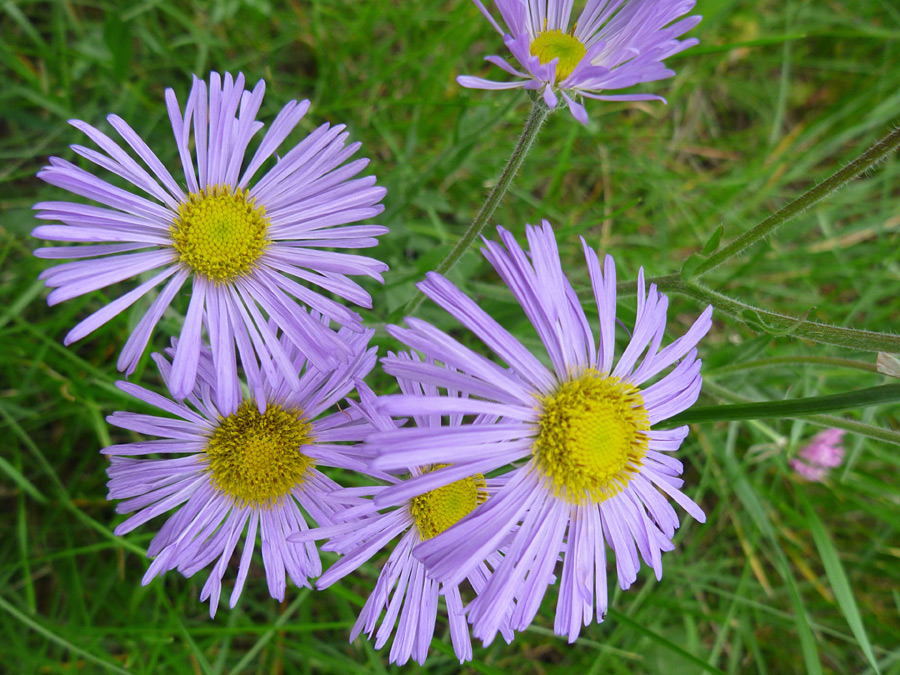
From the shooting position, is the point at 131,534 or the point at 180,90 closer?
the point at 131,534

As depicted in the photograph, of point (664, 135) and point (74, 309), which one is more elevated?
point (664, 135)

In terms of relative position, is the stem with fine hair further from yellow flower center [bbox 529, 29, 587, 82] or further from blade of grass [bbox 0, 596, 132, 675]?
blade of grass [bbox 0, 596, 132, 675]

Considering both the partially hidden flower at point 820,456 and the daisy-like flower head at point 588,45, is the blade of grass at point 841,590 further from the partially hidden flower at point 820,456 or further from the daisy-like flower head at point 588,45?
the daisy-like flower head at point 588,45

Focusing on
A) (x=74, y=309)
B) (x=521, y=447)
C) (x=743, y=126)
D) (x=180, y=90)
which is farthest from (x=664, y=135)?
(x=74, y=309)

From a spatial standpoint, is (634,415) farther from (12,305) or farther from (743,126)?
(743,126)

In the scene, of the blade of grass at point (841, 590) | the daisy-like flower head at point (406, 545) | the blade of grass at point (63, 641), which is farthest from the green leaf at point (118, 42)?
the blade of grass at point (841, 590)

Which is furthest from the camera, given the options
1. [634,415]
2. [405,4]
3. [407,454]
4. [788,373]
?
[405,4]
